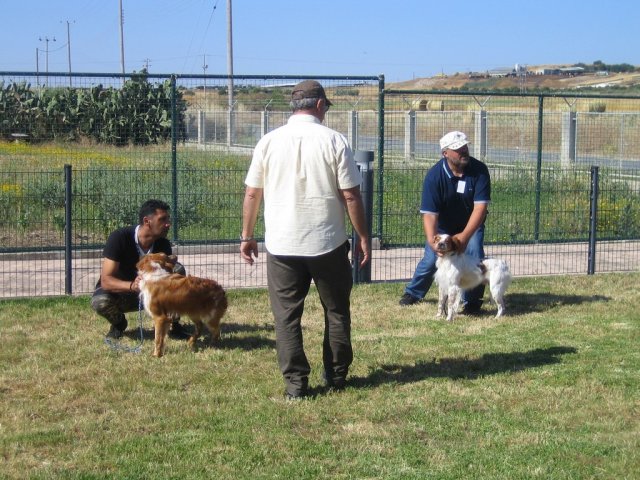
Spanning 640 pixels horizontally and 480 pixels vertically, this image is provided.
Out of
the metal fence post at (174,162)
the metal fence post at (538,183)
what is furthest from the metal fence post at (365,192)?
the metal fence post at (538,183)

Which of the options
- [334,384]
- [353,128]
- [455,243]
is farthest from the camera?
[353,128]

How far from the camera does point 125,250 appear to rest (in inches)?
307

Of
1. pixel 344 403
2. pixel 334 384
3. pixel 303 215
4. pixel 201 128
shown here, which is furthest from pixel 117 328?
pixel 201 128

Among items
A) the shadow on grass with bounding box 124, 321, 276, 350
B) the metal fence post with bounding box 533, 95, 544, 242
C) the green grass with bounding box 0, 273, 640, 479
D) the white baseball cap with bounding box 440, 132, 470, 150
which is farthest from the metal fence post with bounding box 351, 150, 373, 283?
the metal fence post with bounding box 533, 95, 544, 242

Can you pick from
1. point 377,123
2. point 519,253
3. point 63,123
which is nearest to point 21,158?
point 63,123

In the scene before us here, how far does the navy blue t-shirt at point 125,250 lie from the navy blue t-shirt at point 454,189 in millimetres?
2593

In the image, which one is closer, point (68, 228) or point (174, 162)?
point (68, 228)

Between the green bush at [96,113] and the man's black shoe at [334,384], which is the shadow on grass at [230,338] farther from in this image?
the green bush at [96,113]

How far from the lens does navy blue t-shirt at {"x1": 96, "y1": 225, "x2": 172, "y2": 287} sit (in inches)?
306

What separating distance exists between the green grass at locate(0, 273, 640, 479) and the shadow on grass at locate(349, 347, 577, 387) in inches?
0.9

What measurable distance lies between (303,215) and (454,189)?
124 inches

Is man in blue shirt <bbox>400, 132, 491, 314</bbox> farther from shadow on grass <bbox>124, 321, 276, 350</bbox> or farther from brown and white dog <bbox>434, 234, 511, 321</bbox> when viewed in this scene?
shadow on grass <bbox>124, 321, 276, 350</bbox>

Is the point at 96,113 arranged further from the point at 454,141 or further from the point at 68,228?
the point at 454,141

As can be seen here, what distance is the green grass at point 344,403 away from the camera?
16.4ft
